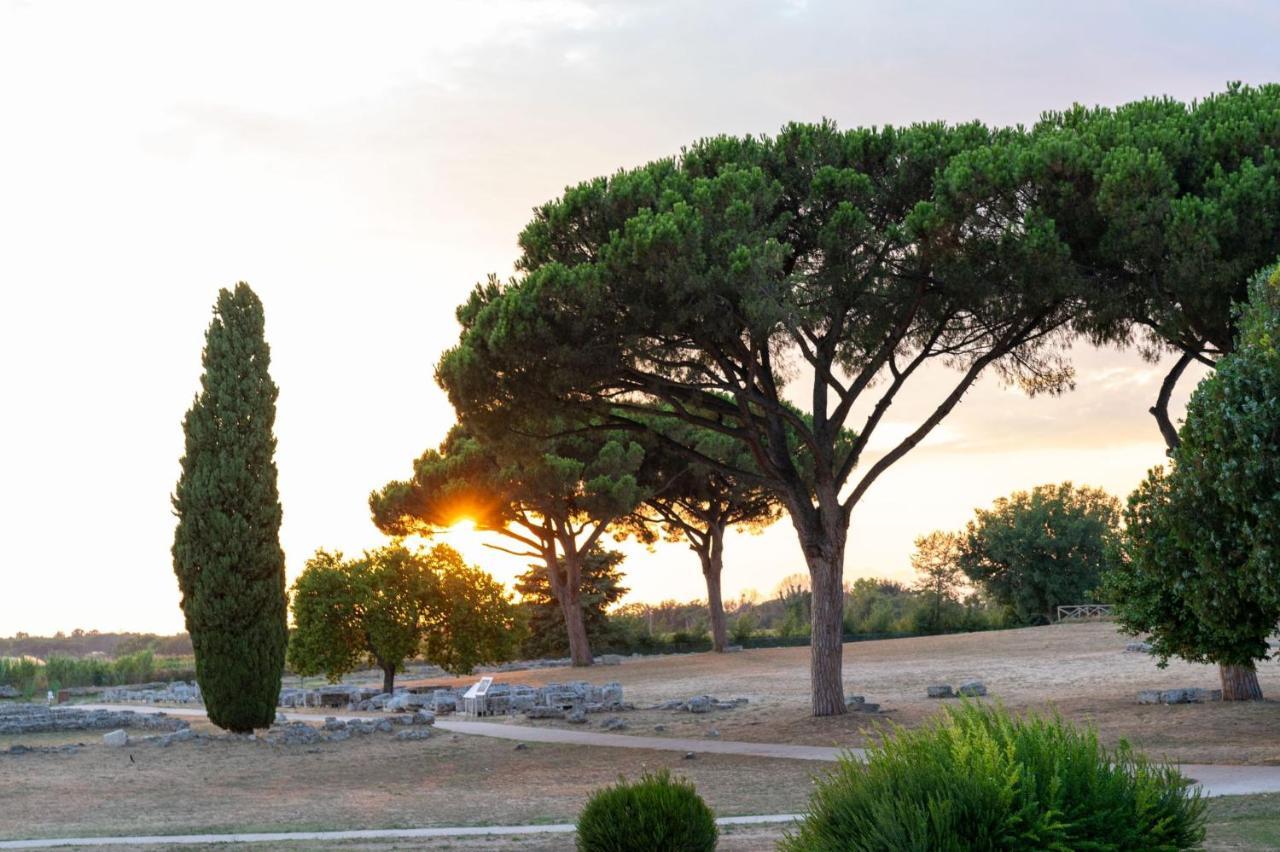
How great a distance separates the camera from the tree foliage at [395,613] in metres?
34.2

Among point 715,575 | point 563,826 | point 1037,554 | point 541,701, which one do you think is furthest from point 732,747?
point 1037,554

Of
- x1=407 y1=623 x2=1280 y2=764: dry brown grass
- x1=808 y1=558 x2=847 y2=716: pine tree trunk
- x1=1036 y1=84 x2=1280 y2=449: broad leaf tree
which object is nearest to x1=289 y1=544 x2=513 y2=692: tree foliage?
x1=407 y1=623 x2=1280 y2=764: dry brown grass

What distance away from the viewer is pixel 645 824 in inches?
370

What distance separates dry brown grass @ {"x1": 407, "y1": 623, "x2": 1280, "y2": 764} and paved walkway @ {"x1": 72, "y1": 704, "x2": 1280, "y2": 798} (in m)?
0.75

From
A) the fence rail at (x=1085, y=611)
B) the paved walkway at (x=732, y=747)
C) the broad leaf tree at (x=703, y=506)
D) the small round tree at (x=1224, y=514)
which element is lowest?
the paved walkway at (x=732, y=747)

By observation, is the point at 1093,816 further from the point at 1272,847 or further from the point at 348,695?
the point at 348,695

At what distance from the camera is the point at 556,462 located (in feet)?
131

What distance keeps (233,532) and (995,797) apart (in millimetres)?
19524

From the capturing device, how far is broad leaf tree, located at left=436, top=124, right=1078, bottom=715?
20109 millimetres

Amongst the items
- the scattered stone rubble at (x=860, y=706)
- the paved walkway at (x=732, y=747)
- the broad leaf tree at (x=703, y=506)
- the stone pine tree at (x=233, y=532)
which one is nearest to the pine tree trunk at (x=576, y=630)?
the broad leaf tree at (x=703, y=506)

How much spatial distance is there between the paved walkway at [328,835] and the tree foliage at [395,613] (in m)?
20.9

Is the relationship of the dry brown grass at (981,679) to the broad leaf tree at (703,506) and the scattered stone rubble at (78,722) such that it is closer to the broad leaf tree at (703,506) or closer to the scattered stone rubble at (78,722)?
the broad leaf tree at (703,506)

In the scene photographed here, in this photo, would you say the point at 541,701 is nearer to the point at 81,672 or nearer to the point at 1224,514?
the point at 1224,514

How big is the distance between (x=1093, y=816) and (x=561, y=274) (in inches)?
584
